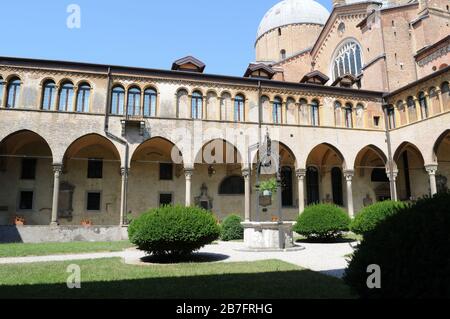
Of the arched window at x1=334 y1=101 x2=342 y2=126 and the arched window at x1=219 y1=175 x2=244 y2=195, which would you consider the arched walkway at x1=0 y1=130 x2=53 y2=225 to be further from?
the arched window at x1=334 y1=101 x2=342 y2=126

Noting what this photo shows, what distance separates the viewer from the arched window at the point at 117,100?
21.2m

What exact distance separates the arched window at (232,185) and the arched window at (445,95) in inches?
560

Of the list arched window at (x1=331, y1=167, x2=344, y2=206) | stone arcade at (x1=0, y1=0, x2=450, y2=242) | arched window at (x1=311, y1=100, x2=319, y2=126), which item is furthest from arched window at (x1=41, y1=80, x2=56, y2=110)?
arched window at (x1=331, y1=167, x2=344, y2=206)

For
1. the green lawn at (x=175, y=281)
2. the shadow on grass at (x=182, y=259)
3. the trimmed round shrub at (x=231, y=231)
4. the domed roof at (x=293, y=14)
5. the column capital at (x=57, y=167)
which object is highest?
the domed roof at (x=293, y=14)

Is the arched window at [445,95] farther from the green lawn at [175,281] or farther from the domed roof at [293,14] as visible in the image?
the domed roof at [293,14]

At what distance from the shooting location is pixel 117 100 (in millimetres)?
21328

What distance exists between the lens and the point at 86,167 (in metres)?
23.7

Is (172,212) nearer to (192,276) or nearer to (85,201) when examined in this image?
(192,276)

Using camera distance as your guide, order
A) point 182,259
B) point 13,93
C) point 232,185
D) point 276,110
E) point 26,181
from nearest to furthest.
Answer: point 182,259, point 13,93, point 26,181, point 276,110, point 232,185

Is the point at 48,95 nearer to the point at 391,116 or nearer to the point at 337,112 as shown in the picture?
the point at 337,112

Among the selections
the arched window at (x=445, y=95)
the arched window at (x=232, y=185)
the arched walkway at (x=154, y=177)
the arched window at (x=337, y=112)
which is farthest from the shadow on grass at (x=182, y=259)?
the arched window at (x=445, y=95)

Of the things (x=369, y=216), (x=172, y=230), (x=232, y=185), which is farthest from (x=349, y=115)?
(x=172, y=230)

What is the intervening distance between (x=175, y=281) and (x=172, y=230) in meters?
2.94
